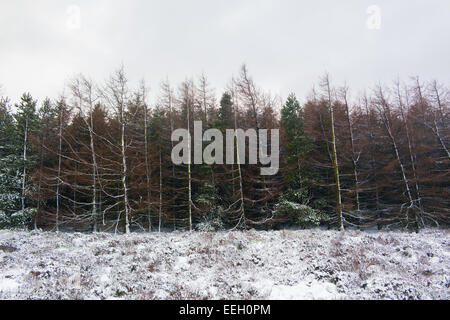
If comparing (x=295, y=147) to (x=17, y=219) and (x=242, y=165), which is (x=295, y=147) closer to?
(x=242, y=165)

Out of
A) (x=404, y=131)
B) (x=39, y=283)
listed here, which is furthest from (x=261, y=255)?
(x=404, y=131)

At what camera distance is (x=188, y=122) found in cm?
2047

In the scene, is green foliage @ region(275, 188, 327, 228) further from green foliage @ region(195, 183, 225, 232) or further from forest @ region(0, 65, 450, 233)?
green foliage @ region(195, 183, 225, 232)

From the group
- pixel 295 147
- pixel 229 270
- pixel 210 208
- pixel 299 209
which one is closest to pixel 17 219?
pixel 210 208

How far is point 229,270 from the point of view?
7.41m

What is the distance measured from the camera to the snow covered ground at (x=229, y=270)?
5.83m

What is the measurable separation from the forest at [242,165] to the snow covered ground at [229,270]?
9.02 m

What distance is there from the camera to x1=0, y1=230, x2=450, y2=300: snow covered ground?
19.1 ft

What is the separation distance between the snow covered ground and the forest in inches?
355

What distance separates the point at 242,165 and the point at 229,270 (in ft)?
44.6

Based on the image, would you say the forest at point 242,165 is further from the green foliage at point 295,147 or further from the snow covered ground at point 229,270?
the snow covered ground at point 229,270

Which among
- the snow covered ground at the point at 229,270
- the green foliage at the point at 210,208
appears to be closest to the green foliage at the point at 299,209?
the green foliage at the point at 210,208
